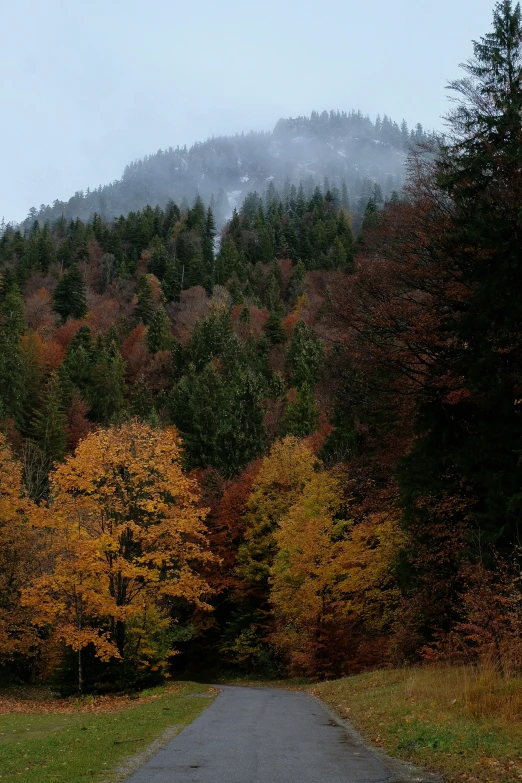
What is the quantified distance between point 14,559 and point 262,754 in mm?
25021

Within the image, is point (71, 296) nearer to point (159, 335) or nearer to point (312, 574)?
point (159, 335)

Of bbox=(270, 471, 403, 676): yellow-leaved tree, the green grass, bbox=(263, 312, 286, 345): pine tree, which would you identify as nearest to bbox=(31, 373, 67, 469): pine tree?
bbox=(263, 312, 286, 345): pine tree

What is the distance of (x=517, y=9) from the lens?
1944cm

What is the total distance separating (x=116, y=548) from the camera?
25.1 metres

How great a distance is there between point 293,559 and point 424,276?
18042mm

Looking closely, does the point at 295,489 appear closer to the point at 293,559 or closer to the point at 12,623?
the point at 293,559

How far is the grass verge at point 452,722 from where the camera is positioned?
898cm

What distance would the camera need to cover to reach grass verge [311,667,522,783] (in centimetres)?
898

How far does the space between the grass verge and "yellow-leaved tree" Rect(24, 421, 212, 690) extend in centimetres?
1115

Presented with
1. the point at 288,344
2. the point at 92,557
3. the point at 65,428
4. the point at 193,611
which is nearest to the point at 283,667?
the point at 193,611

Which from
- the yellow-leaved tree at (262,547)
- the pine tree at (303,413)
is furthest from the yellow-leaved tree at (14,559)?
the pine tree at (303,413)

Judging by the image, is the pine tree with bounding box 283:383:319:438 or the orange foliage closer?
the orange foliage

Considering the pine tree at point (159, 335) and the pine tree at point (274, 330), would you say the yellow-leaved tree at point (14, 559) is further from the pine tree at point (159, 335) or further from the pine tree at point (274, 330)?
the pine tree at point (274, 330)

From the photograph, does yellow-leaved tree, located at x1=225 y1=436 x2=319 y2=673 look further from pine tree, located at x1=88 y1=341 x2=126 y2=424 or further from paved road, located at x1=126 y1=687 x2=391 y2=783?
pine tree, located at x1=88 y1=341 x2=126 y2=424
